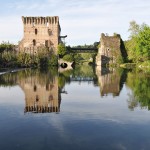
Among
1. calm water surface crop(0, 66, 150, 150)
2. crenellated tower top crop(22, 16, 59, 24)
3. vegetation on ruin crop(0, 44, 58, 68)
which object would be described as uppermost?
crenellated tower top crop(22, 16, 59, 24)

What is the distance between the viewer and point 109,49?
99.7 meters

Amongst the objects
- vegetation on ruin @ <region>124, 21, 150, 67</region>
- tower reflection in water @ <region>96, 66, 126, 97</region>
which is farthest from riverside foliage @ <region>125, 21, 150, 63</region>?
tower reflection in water @ <region>96, 66, 126, 97</region>

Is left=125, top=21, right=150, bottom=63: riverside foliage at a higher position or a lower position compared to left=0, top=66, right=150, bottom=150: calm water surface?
higher

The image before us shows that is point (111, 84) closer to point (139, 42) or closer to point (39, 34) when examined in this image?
point (139, 42)

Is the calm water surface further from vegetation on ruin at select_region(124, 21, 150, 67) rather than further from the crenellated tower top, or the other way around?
the crenellated tower top

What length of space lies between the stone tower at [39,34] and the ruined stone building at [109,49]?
14279 millimetres

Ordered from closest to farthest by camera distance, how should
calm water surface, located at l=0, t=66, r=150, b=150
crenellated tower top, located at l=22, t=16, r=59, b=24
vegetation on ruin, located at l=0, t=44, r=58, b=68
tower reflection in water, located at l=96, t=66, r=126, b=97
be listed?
calm water surface, located at l=0, t=66, r=150, b=150 < tower reflection in water, located at l=96, t=66, r=126, b=97 < vegetation on ruin, located at l=0, t=44, r=58, b=68 < crenellated tower top, located at l=22, t=16, r=59, b=24

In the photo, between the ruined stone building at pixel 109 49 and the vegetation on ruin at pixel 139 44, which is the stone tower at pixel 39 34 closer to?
the ruined stone building at pixel 109 49

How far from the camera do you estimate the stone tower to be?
94938 millimetres

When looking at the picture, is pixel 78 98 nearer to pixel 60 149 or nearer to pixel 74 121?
pixel 74 121

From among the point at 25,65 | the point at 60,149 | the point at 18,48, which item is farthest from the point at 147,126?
the point at 18,48

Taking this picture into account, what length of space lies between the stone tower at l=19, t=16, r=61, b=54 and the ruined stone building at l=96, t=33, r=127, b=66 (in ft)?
46.8

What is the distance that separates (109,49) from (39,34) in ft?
70.4

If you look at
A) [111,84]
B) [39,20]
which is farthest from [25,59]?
[111,84]
